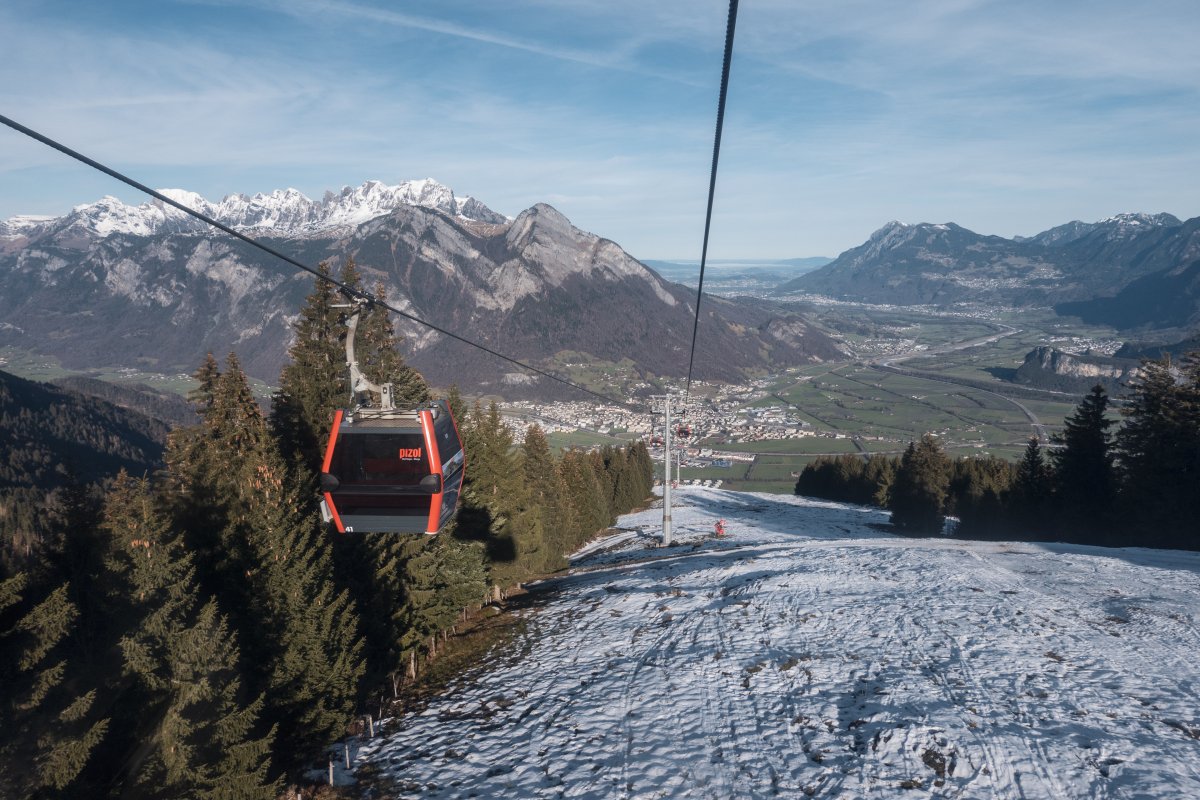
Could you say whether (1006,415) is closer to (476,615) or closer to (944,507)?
(944,507)

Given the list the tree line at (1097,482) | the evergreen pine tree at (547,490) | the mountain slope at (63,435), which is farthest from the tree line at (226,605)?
the mountain slope at (63,435)

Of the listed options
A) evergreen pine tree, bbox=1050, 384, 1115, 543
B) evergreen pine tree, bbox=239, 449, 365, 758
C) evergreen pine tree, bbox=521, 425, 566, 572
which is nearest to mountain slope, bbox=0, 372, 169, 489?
evergreen pine tree, bbox=521, 425, 566, 572

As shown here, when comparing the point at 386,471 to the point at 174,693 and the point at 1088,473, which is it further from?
the point at 1088,473

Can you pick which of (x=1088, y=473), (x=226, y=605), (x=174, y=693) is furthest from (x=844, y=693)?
(x=1088, y=473)

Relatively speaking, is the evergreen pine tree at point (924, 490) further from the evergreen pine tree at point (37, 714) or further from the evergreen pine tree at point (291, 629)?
the evergreen pine tree at point (37, 714)

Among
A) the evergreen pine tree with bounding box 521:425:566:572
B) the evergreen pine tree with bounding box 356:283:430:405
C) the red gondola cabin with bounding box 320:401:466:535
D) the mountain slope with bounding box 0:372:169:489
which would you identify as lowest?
the mountain slope with bounding box 0:372:169:489

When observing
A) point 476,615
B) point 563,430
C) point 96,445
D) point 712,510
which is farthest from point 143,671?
point 563,430

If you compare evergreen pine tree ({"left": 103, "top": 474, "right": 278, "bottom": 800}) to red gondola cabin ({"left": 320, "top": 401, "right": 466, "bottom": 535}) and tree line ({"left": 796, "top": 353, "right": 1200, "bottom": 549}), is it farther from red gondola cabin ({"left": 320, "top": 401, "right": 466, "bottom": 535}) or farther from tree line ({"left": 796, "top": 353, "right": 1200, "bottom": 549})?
tree line ({"left": 796, "top": 353, "right": 1200, "bottom": 549})
